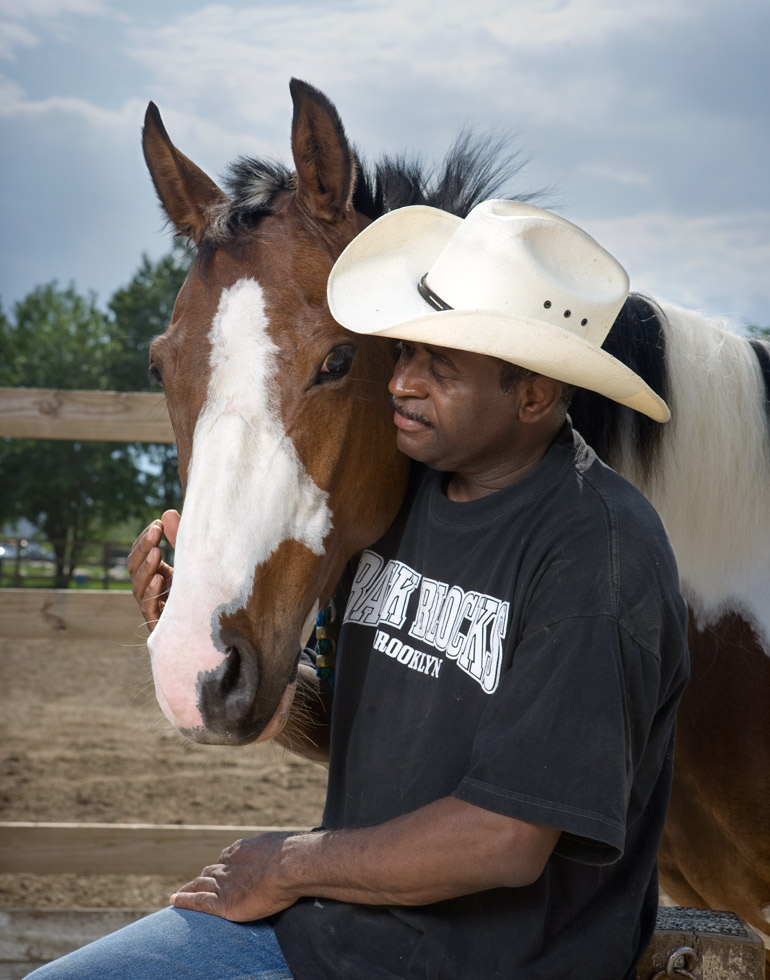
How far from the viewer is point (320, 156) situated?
5.33 feet

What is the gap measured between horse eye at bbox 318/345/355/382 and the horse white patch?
0.77 metres

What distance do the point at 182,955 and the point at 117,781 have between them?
4840mm

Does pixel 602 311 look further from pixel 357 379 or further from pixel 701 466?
pixel 701 466

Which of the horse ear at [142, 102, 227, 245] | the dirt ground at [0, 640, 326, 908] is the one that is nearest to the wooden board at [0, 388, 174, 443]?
the dirt ground at [0, 640, 326, 908]

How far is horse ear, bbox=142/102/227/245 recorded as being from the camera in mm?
1801

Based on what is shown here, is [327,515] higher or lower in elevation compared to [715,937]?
higher

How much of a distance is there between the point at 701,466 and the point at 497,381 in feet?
2.55

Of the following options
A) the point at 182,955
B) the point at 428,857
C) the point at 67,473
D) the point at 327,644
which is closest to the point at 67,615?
the point at 327,644

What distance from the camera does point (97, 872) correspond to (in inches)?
149

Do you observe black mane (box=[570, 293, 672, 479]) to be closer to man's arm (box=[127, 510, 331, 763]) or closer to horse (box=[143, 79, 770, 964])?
horse (box=[143, 79, 770, 964])

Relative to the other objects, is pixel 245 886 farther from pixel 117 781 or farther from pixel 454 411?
pixel 117 781

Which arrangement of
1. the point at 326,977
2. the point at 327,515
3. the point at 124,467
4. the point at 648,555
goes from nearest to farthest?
the point at 648,555
the point at 326,977
the point at 327,515
the point at 124,467

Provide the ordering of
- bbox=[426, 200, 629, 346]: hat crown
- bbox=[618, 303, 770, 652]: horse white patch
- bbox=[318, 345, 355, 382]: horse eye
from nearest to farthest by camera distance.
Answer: bbox=[426, 200, 629, 346]: hat crown, bbox=[318, 345, 355, 382]: horse eye, bbox=[618, 303, 770, 652]: horse white patch

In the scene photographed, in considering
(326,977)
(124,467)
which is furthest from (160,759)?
(124,467)
